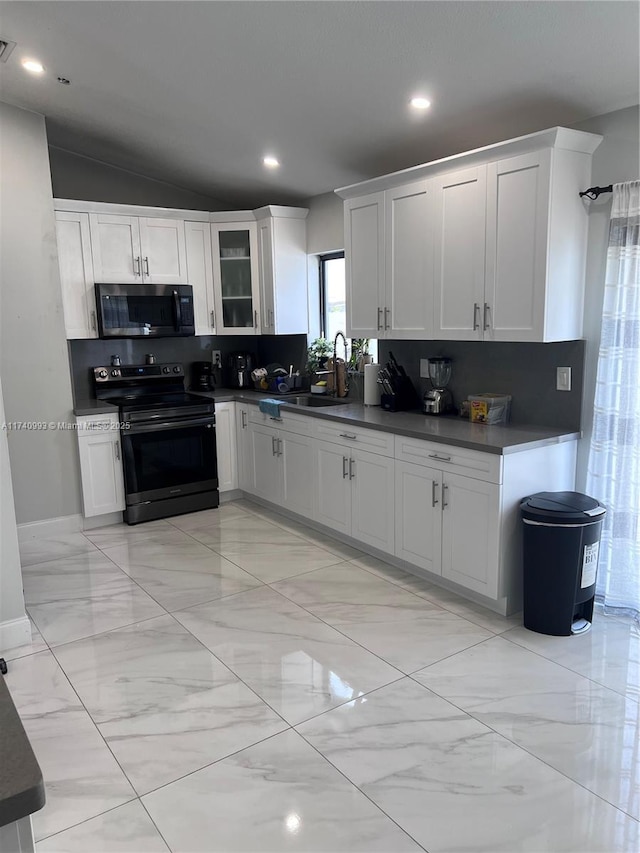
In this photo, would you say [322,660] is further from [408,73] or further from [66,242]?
[66,242]

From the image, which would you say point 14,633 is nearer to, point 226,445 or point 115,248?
point 226,445

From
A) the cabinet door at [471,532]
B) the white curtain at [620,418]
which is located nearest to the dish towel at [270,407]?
the cabinet door at [471,532]

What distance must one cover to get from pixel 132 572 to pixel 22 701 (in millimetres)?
1342

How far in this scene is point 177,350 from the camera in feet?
18.5

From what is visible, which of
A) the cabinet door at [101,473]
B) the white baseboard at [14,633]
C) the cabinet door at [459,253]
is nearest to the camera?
the white baseboard at [14,633]

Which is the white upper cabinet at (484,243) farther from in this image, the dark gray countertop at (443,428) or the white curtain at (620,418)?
the dark gray countertop at (443,428)

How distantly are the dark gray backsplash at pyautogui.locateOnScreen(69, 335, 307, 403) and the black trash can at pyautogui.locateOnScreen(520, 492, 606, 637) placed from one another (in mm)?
2966

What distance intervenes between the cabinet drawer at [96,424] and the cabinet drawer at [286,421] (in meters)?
1.05

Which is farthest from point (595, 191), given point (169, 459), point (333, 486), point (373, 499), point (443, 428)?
point (169, 459)

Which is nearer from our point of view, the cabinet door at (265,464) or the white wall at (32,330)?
the white wall at (32,330)

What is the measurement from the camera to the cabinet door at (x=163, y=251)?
16.4ft

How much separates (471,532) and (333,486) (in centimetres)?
122

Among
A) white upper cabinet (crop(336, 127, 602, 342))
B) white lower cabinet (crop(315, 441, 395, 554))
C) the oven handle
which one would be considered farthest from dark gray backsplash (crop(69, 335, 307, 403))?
white upper cabinet (crop(336, 127, 602, 342))

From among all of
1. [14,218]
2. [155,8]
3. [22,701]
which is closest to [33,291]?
[14,218]
